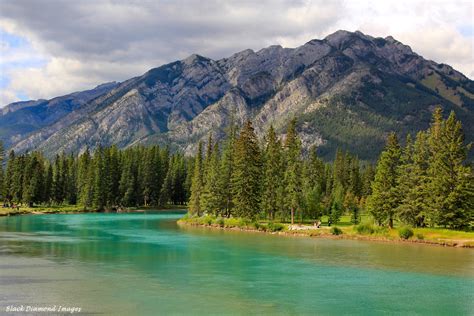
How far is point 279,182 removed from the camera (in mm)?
103562

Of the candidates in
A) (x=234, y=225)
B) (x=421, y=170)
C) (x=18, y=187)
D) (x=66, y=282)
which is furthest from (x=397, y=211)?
(x=18, y=187)

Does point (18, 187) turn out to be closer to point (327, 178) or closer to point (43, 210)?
point (43, 210)

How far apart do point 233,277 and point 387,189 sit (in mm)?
49153

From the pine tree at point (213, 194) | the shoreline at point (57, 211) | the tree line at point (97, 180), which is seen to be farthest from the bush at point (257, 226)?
the tree line at point (97, 180)

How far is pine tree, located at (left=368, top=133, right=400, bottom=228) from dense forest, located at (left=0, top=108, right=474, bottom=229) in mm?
173

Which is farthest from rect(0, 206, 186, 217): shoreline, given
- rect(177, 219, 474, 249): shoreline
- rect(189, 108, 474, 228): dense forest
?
rect(177, 219, 474, 249): shoreline

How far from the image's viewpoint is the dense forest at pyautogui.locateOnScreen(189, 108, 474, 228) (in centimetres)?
8119

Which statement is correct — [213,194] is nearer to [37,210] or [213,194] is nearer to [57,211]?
[57,211]

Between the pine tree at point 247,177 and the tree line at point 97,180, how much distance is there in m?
74.3

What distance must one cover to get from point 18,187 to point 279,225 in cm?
9675

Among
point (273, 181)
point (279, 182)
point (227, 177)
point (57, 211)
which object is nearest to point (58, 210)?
point (57, 211)

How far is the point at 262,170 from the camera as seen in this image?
108938 millimetres

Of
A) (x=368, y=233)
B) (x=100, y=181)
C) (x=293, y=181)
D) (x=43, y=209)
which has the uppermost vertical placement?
(x=100, y=181)

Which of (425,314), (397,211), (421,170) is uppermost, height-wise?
(421,170)
